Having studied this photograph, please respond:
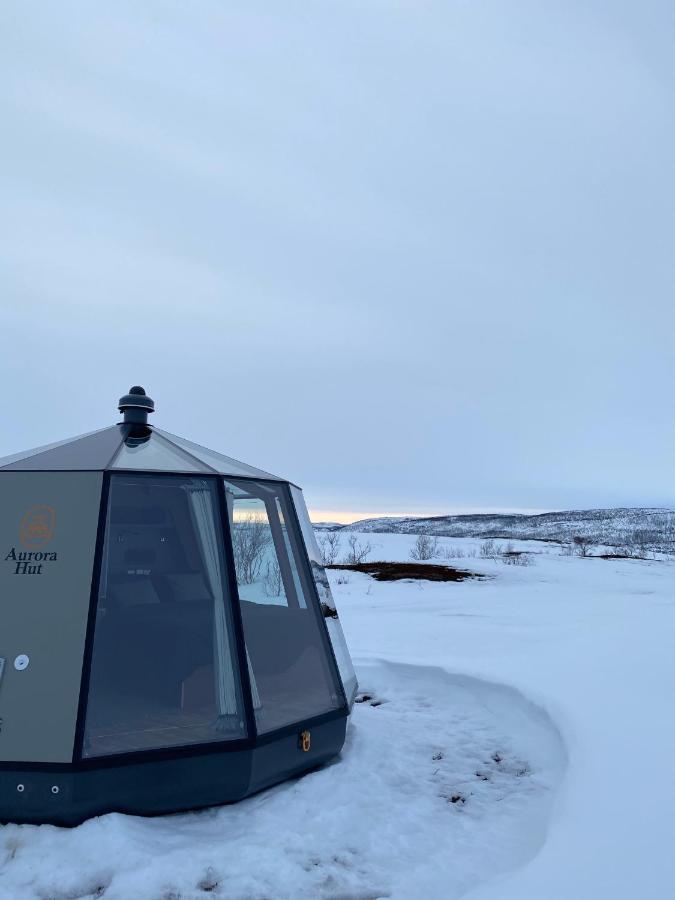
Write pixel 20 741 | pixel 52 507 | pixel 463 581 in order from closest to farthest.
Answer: pixel 20 741, pixel 52 507, pixel 463 581

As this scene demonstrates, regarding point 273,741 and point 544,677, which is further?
point 544,677

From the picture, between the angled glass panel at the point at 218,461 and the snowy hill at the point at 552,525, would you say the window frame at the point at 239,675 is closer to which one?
the angled glass panel at the point at 218,461

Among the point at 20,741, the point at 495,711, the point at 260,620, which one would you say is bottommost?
the point at 495,711

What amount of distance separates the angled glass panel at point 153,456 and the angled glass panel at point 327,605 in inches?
46.6

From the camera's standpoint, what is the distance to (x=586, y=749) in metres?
5.14

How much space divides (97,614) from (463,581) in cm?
1480

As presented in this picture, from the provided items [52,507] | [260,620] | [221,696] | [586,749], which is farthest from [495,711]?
[52,507]

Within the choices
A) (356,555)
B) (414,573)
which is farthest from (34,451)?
(356,555)

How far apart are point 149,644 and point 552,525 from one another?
80.8m

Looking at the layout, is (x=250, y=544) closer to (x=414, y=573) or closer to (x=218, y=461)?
(x=218, y=461)

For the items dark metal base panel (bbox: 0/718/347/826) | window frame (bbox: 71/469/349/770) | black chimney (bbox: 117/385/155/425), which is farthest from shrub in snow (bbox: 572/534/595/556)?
dark metal base panel (bbox: 0/718/347/826)

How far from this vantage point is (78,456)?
4887 mm

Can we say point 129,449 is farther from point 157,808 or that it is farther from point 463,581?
point 463,581

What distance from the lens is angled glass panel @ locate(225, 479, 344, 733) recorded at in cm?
480
